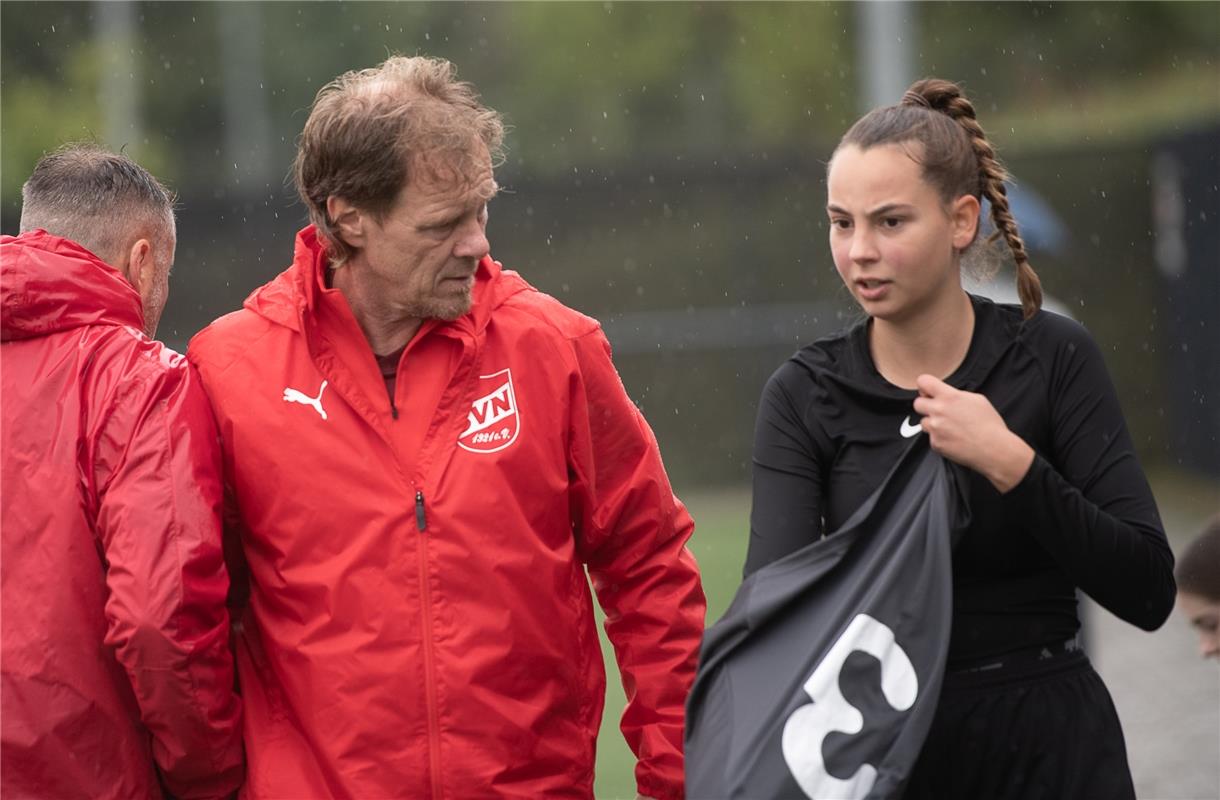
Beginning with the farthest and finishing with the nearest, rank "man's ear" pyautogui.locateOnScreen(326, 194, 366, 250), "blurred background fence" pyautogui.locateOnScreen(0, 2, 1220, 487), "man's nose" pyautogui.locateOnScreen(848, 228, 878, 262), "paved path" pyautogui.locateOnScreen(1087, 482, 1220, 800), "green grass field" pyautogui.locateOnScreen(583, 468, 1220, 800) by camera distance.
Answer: "blurred background fence" pyautogui.locateOnScreen(0, 2, 1220, 487), "green grass field" pyautogui.locateOnScreen(583, 468, 1220, 800), "paved path" pyautogui.locateOnScreen(1087, 482, 1220, 800), "man's ear" pyautogui.locateOnScreen(326, 194, 366, 250), "man's nose" pyautogui.locateOnScreen(848, 228, 878, 262)

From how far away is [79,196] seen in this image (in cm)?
351

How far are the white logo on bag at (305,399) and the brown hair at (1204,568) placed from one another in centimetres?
188

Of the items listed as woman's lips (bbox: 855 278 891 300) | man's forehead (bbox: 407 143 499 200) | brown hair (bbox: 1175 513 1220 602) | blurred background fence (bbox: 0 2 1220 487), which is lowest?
blurred background fence (bbox: 0 2 1220 487)

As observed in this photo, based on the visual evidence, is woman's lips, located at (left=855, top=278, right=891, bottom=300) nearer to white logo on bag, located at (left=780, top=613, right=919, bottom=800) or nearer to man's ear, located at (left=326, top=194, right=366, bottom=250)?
white logo on bag, located at (left=780, top=613, right=919, bottom=800)

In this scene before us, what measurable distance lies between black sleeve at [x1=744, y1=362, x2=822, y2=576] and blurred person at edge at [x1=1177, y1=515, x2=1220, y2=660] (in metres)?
1.12

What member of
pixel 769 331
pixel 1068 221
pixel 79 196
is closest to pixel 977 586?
pixel 79 196

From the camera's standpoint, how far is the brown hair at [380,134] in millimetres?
3357

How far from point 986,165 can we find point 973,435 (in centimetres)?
59

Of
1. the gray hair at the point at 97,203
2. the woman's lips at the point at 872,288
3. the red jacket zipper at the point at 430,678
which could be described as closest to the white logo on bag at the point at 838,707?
the woman's lips at the point at 872,288

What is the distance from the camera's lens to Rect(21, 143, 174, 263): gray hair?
350cm

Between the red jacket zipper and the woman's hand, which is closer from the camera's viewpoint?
the woman's hand

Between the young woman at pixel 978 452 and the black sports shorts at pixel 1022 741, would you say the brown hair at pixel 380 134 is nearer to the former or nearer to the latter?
the young woman at pixel 978 452

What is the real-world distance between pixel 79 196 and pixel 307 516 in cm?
85

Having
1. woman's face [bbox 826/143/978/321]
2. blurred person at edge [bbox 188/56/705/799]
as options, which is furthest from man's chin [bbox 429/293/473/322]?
woman's face [bbox 826/143/978/321]
